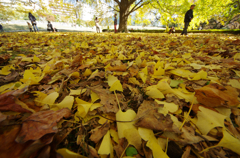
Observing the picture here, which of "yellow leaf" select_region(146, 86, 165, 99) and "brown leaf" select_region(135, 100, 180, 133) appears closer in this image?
"brown leaf" select_region(135, 100, 180, 133)

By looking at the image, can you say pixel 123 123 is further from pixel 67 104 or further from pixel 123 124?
pixel 67 104

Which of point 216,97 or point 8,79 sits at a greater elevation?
point 216,97

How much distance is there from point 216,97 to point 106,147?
66 cm

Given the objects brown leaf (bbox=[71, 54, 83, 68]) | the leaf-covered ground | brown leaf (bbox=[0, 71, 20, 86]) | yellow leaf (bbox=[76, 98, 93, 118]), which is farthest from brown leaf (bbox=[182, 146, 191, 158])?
brown leaf (bbox=[0, 71, 20, 86])

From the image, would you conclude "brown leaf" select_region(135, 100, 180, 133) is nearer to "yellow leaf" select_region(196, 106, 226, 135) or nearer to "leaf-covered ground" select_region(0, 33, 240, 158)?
"leaf-covered ground" select_region(0, 33, 240, 158)

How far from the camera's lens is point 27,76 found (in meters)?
0.90

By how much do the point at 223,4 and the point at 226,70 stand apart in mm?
10295

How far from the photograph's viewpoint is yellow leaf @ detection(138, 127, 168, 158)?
42 cm

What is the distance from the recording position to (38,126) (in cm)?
45

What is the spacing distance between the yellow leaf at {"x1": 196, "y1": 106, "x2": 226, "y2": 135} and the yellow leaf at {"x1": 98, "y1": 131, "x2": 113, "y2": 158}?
448 millimetres

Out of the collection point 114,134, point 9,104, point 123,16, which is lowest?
point 114,134

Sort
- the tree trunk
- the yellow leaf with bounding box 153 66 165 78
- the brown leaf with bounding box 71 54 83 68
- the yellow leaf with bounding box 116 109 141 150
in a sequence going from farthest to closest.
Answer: the tree trunk < the brown leaf with bounding box 71 54 83 68 < the yellow leaf with bounding box 153 66 165 78 < the yellow leaf with bounding box 116 109 141 150

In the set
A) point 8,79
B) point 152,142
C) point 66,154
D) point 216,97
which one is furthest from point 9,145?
point 216,97

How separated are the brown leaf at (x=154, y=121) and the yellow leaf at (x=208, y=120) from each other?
153 millimetres
